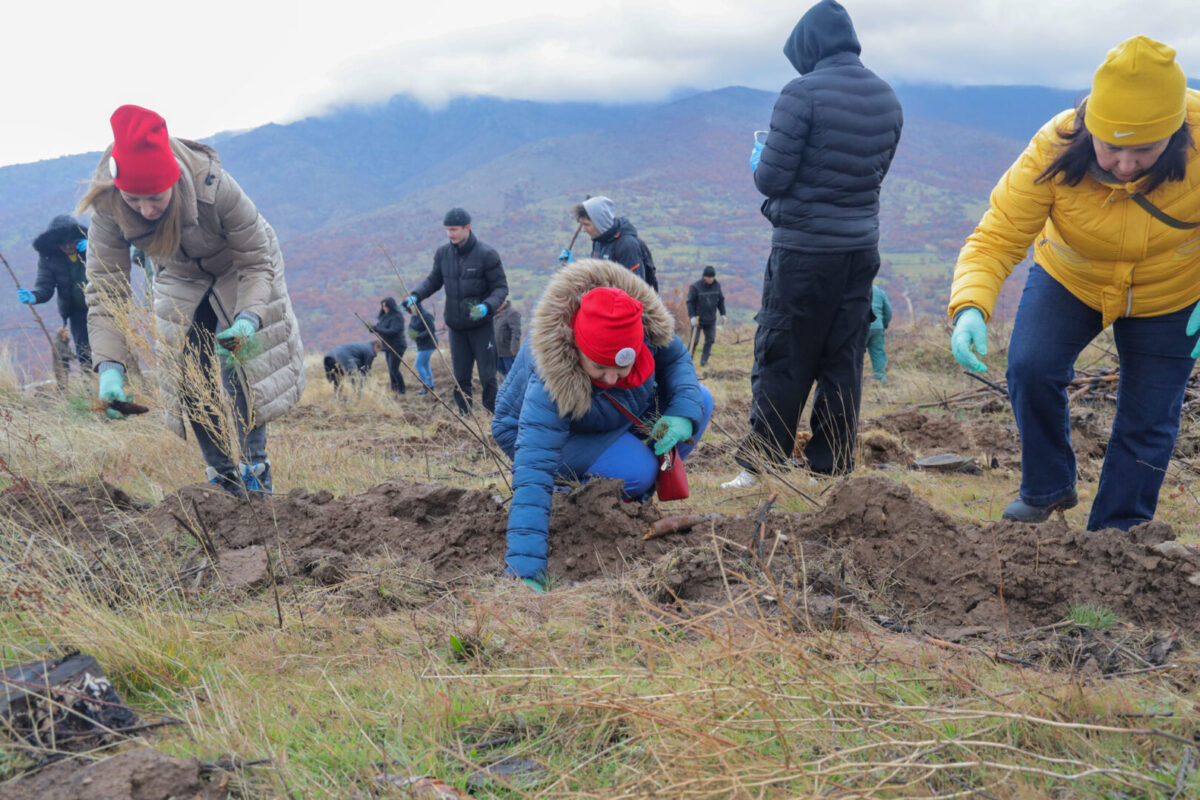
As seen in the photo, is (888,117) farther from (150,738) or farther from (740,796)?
(150,738)

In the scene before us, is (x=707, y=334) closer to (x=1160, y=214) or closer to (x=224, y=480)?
(x=224, y=480)

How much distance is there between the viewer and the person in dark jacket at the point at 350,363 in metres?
12.3

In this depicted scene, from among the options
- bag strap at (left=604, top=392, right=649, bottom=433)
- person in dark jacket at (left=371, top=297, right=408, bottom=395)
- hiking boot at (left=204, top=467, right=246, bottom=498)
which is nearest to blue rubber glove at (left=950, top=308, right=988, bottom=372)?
bag strap at (left=604, top=392, right=649, bottom=433)

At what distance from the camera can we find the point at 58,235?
27.6 ft

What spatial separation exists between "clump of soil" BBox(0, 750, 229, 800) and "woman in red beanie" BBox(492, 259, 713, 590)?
1.41m

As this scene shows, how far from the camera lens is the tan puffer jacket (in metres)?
3.49

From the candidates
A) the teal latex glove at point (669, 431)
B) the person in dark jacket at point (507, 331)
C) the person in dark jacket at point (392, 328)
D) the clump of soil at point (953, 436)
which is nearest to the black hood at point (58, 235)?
the person in dark jacket at point (507, 331)

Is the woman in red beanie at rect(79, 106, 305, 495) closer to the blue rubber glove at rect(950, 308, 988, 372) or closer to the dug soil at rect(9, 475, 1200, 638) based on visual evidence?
the dug soil at rect(9, 475, 1200, 638)

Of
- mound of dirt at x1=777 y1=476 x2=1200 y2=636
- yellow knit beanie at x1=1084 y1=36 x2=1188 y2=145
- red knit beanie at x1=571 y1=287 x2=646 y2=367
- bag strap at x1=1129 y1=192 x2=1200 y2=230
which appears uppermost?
yellow knit beanie at x1=1084 y1=36 x2=1188 y2=145

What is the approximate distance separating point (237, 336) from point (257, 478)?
0.77 metres

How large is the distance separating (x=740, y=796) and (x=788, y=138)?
3.28 m

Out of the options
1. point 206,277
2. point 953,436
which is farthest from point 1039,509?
point 206,277

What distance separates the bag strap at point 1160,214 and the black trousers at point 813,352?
1484mm

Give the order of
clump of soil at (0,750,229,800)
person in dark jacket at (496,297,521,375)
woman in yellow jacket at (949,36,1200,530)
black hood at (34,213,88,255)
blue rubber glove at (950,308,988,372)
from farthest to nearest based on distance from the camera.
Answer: person in dark jacket at (496,297,521,375), black hood at (34,213,88,255), blue rubber glove at (950,308,988,372), woman in yellow jacket at (949,36,1200,530), clump of soil at (0,750,229,800)
